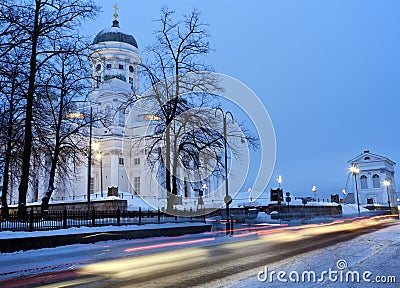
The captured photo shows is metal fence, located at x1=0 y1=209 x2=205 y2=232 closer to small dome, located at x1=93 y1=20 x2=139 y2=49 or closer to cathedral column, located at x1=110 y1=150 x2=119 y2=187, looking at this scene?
cathedral column, located at x1=110 y1=150 x2=119 y2=187

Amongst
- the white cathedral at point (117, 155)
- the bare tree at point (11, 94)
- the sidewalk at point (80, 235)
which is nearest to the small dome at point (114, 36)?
the white cathedral at point (117, 155)

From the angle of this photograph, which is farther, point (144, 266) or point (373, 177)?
point (373, 177)

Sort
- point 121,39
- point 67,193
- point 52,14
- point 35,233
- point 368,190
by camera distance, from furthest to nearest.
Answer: point 368,190, point 121,39, point 67,193, point 52,14, point 35,233

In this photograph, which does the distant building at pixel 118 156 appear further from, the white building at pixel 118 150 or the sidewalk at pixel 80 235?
the sidewalk at pixel 80 235

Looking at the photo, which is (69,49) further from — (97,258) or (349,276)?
(349,276)

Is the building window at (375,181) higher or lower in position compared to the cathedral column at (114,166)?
lower

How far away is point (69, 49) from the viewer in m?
23.7

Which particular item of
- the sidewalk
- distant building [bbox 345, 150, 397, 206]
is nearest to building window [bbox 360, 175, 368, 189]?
distant building [bbox 345, 150, 397, 206]

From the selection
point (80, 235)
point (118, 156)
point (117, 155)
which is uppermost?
point (117, 155)

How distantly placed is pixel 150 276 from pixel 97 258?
15.1 ft

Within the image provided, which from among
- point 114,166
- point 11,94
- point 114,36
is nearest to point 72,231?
point 11,94

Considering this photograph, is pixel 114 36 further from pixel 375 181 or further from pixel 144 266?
pixel 144 266

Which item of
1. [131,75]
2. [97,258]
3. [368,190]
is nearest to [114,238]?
[97,258]

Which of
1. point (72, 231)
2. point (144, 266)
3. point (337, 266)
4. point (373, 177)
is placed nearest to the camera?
point (337, 266)
